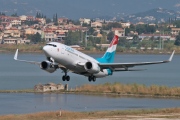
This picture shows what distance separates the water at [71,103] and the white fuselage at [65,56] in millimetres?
22275

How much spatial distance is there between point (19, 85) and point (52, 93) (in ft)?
77.7

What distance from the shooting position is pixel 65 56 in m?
76.9

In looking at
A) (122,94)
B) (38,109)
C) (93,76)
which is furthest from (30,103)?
(93,76)

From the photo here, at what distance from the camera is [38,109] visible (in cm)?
10338

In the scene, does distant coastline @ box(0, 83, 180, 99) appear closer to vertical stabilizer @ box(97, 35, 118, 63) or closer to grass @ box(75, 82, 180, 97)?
grass @ box(75, 82, 180, 97)

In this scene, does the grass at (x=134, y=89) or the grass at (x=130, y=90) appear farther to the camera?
the grass at (x=130, y=90)

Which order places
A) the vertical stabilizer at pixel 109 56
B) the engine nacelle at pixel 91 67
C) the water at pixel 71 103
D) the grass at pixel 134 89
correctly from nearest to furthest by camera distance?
1. the engine nacelle at pixel 91 67
2. the vertical stabilizer at pixel 109 56
3. the water at pixel 71 103
4. the grass at pixel 134 89

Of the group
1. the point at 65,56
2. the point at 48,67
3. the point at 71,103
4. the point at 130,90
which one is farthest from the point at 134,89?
the point at 48,67

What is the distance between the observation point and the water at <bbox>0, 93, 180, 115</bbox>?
104438mm

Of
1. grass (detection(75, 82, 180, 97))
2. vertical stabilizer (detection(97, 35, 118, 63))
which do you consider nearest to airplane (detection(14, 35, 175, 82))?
vertical stabilizer (detection(97, 35, 118, 63))

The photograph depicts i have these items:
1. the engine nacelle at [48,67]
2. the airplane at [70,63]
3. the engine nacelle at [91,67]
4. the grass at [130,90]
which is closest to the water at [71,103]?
the grass at [130,90]

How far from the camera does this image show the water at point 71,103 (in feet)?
343

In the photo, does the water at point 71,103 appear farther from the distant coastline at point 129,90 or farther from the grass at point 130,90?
the grass at point 130,90

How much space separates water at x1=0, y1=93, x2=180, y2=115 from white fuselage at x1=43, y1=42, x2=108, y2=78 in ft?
73.1
